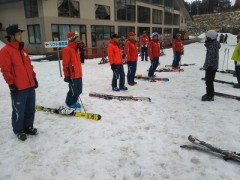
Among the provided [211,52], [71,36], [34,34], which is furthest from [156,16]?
[71,36]

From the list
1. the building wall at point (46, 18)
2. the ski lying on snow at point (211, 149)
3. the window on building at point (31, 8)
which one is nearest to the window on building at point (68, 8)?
the building wall at point (46, 18)

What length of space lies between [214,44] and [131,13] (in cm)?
3037

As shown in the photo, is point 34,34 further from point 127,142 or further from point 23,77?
point 127,142

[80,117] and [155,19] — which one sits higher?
[155,19]

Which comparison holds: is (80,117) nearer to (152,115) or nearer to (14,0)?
(152,115)

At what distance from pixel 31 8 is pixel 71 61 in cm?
2061

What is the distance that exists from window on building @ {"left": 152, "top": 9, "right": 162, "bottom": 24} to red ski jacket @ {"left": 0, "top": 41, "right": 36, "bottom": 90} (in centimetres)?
4105

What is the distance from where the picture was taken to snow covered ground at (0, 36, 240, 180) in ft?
11.6

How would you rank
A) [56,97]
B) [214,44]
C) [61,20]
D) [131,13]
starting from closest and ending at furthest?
1. [214,44]
2. [56,97]
3. [61,20]
4. [131,13]

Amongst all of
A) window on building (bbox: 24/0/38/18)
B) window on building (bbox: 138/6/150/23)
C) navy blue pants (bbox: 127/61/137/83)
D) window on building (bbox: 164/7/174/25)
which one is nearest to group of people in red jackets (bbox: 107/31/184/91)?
navy blue pants (bbox: 127/61/137/83)

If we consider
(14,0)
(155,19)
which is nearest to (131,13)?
(155,19)

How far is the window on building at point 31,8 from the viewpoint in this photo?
22844 mm

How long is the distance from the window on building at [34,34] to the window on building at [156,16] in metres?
25.2

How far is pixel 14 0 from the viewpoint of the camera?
78.8ft
